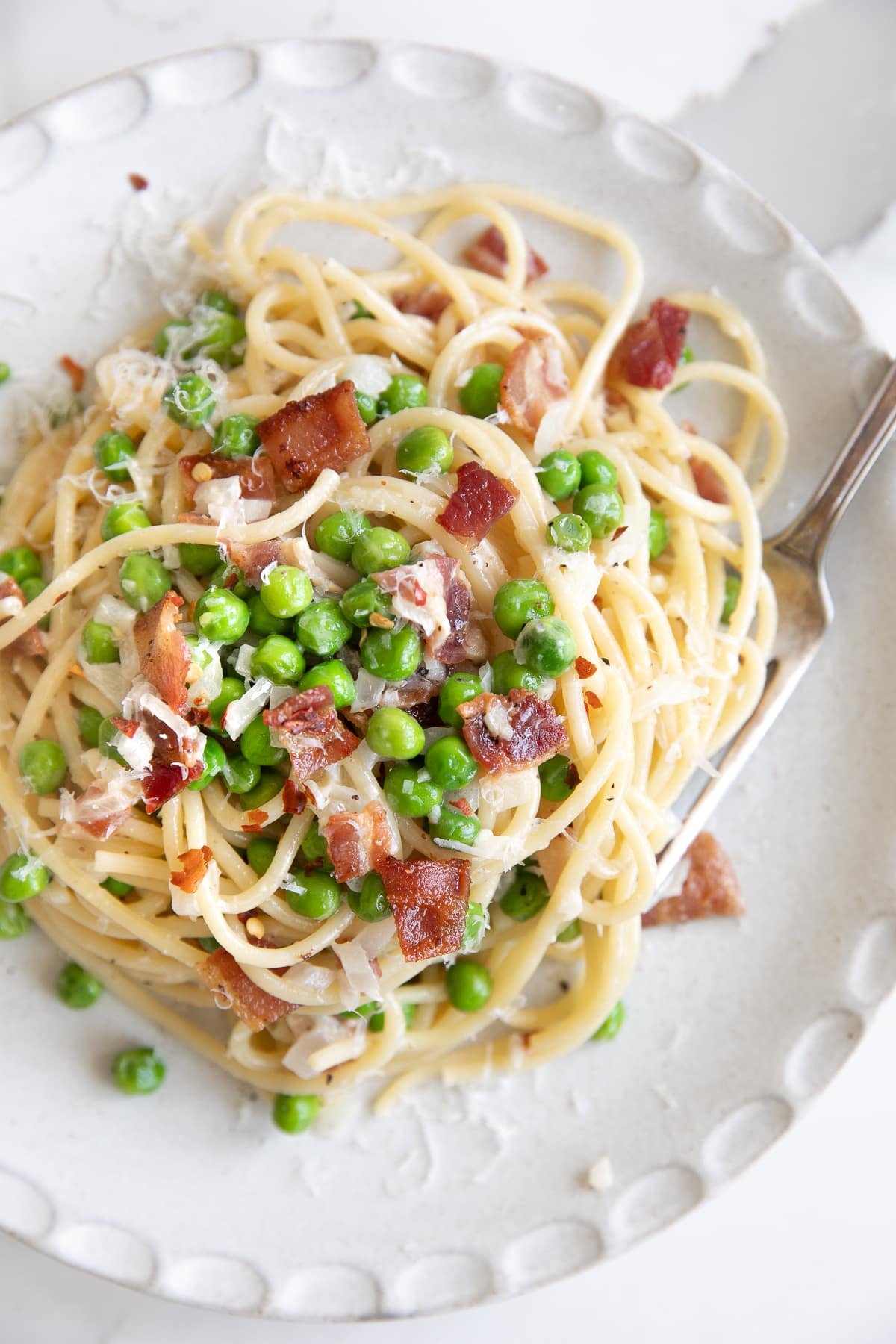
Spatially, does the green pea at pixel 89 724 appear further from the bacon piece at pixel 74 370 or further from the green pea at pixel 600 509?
the green pea at pixel 600 509

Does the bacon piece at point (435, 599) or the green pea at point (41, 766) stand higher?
the bacon piece at point (435, 599)

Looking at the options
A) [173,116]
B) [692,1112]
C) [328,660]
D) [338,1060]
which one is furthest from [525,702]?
[173,116]

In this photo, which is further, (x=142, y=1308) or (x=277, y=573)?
(x=142, y=1308)

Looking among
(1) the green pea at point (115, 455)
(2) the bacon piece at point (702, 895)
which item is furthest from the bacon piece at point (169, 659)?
(2) the bacon piece at point (702, 895)

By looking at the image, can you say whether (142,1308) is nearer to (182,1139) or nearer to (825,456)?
(182,1139)

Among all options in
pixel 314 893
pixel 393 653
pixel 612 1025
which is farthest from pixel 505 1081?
pixel 393 653

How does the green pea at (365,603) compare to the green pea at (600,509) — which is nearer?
the green pea at (365,603)
